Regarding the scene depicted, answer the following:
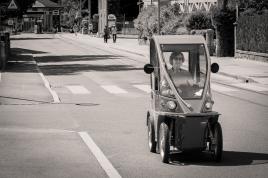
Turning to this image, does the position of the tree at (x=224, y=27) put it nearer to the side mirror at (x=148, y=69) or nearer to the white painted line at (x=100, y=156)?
the white painted line at (x=100, y=156)

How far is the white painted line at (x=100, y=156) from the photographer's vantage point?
1000cm

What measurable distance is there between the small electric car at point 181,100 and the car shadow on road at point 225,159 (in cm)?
13

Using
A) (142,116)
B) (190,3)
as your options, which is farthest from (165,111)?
(190,3)

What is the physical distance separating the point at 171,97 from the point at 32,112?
7.33 meters

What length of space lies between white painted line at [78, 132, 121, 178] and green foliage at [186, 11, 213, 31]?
107 ft

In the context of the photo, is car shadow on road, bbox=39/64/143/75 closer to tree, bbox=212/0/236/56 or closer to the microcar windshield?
tree, bbox=212/0/236/56

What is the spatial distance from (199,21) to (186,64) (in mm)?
35487

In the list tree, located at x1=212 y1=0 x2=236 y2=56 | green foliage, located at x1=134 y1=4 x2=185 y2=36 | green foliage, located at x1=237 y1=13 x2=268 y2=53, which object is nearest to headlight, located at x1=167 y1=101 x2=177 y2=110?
green foliage, located at x1=237 y1=13 x2=268 y2=53

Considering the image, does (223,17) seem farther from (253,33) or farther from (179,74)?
(179,74)

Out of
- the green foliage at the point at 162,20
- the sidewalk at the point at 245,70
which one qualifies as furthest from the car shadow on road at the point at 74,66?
the green foliage at the point at 162,20

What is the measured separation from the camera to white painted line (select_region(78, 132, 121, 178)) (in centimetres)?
1000

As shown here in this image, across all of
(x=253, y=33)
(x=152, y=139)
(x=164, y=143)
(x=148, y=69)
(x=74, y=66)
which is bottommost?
(x=74, y=66)

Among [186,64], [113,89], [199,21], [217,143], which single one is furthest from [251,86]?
[199,21]

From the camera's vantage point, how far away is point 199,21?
46.3 metres
